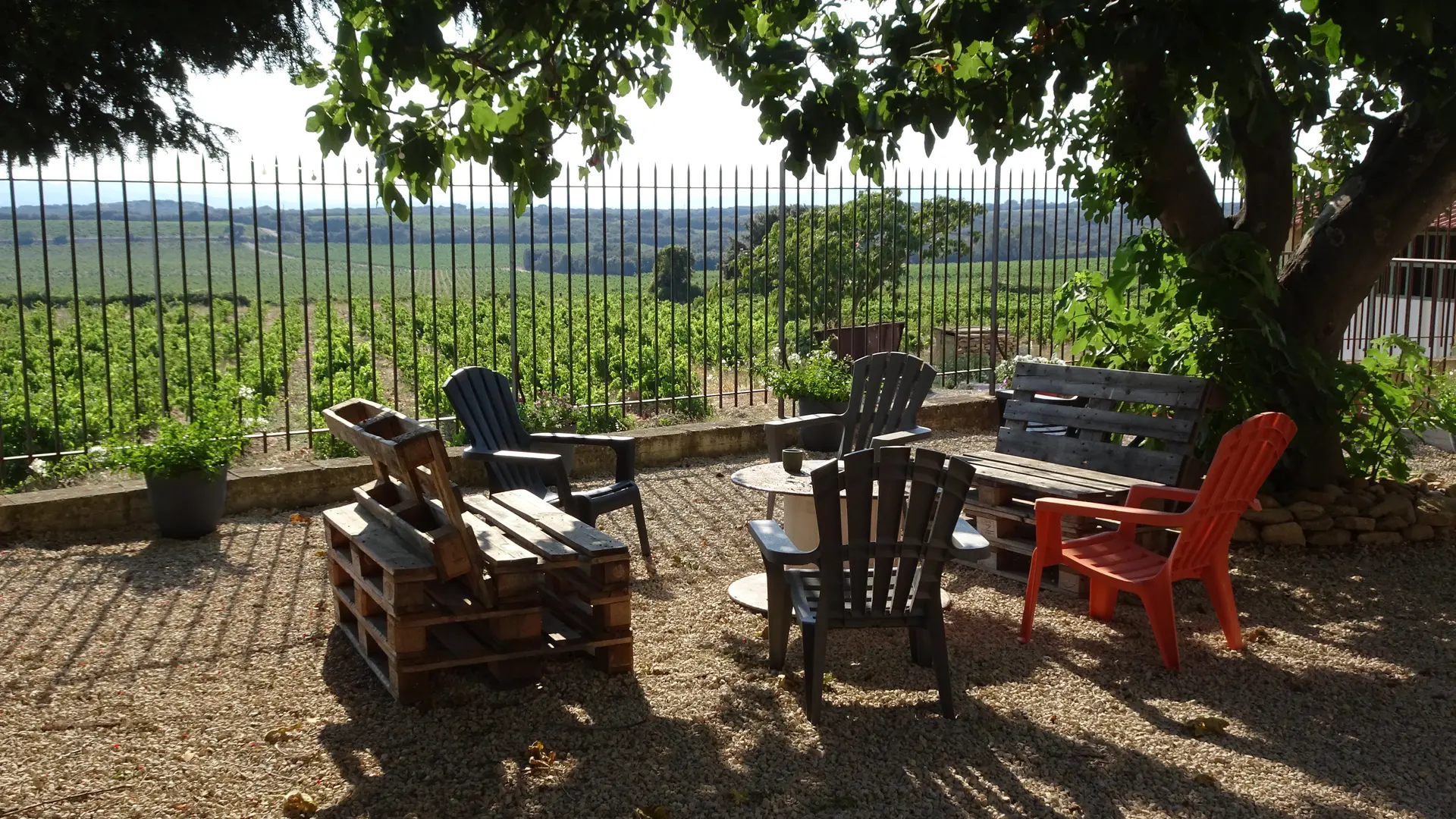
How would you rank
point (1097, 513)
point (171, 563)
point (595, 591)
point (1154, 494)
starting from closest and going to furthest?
point (595, 591), point (1097, 513), point (1154, 494), point (171, 563)

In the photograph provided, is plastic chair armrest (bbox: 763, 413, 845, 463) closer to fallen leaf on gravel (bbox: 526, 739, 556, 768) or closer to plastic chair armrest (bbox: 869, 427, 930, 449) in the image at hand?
plastic chair armrest (bbox: 869, 427, 930, 449)

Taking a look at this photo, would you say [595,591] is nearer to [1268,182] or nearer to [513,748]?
[513,748]

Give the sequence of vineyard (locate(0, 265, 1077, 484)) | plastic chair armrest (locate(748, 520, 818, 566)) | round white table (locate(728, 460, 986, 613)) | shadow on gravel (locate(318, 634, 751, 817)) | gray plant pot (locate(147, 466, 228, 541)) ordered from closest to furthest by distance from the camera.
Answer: shadow on gravel (locate(318, 634, 751, 817)) < plastic chair armrest (locate(748, 520, 818, 566)) < round white table (locate(728, 460, 986, 613)) < gray plant pot (locate(147, 466, 228, 541)) < vineyard (locate(0, 265, 1077, 484))

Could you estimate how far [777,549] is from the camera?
439 cm

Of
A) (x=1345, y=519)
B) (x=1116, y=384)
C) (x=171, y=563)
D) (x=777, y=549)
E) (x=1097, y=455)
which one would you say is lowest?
(x=171, y=563)

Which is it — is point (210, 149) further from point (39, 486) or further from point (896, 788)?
point (39, 486)

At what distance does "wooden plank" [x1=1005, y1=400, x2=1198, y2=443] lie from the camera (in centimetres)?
587

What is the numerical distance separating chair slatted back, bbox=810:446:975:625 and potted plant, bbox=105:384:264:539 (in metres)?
3.87

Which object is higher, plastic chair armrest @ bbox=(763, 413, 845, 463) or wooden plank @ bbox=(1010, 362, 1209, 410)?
wooden plank @ bbox=(1010, 362, 1209, 410)

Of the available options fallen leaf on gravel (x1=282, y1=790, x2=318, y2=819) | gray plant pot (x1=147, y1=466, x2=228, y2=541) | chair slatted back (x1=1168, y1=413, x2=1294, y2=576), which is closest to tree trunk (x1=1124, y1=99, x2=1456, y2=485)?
chair slatted back (x1=1168, y1=413, x2=1294, y2=576)

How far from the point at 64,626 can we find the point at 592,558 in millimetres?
2481

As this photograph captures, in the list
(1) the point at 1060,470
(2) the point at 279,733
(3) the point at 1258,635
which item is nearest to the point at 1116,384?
(1) the point at 1060,470

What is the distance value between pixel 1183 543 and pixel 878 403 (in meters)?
2.68

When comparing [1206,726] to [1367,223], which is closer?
[1206,726]
